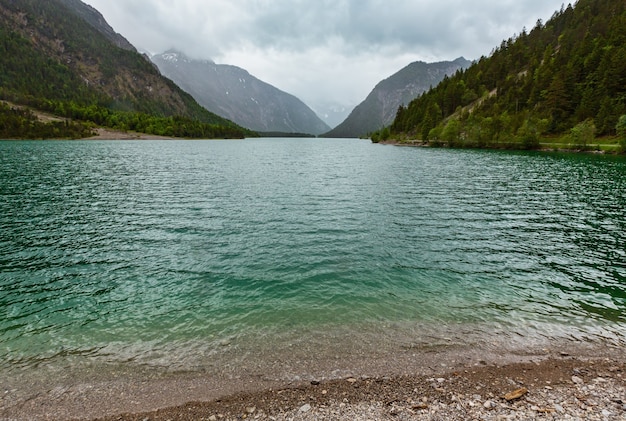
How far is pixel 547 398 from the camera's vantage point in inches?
378

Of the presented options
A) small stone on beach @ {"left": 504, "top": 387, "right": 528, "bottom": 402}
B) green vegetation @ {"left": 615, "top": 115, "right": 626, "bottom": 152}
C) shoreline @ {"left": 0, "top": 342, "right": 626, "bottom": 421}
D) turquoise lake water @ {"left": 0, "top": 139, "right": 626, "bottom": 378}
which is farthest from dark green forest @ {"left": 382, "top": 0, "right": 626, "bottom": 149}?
small stone on beach @ {"left": 504, "top": 387, "right": 528, "bottom": 402}

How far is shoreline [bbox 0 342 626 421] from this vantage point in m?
9.37

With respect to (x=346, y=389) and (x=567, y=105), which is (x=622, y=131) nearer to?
(x=567, y=105)

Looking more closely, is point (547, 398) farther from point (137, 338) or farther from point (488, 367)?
point (137, 338)

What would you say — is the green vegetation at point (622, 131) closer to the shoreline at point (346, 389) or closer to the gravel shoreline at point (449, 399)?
the shoreline at point (346, 389)

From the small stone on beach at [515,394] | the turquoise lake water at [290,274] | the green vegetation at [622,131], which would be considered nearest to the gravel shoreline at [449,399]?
the small stone on beach at [515,394]

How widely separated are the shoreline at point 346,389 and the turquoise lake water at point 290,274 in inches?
44.1

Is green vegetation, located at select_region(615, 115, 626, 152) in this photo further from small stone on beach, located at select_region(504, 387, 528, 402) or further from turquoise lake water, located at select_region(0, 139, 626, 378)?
small stone on beach, located at select_region(504, 387, 528, 402)

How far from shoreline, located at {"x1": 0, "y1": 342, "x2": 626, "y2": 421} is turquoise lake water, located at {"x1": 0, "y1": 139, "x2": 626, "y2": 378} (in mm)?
1119

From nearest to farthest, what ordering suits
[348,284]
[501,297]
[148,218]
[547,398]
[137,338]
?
[547,398] → [137,338] → [501,297] → [348,284] → [148,218]

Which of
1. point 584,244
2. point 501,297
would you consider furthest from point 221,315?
point 584,244

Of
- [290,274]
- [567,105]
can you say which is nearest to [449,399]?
[290,274]

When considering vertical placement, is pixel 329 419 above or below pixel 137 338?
above

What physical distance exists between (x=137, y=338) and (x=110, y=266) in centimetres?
994
